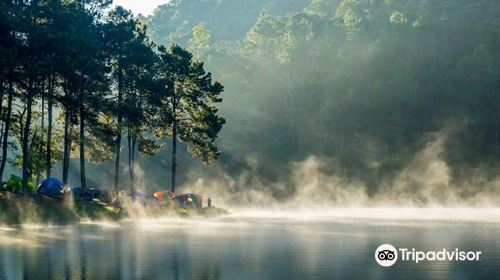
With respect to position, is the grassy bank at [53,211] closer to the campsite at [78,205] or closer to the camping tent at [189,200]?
the campsite at [78,205]

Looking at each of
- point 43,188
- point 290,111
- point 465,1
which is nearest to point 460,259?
point 43,188

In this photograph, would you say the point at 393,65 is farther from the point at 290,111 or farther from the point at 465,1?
the point at 465,1

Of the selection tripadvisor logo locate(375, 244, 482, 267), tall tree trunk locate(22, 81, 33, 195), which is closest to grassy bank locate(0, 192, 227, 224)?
tall tree trunk locate(22, 81, 33, 195)

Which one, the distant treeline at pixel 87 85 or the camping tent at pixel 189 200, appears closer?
the distant treeline at pixel 87 85

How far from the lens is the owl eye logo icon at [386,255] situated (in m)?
26.9

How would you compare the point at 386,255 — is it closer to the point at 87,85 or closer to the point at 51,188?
the point at 51,188

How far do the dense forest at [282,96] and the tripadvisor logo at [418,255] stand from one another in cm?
3709

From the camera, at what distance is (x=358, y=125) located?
141750 millimetres

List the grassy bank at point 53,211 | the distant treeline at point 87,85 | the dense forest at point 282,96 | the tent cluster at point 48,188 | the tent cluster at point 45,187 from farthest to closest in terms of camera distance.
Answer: the dense forest at point 282,96
the tent cluster at point 45,187
the tent cluster at point 48,188
the distant treeline at point 87,85
the grassy bank at point 53,211

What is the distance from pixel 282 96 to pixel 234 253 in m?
136

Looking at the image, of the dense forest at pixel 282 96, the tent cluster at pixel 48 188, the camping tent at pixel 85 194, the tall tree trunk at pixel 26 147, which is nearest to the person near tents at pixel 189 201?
the dense forest at pixel 282 96

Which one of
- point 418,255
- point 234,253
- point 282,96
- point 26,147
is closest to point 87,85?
point 26,147

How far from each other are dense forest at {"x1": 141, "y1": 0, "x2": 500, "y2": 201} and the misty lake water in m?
87.9

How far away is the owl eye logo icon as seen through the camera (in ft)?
88.4
